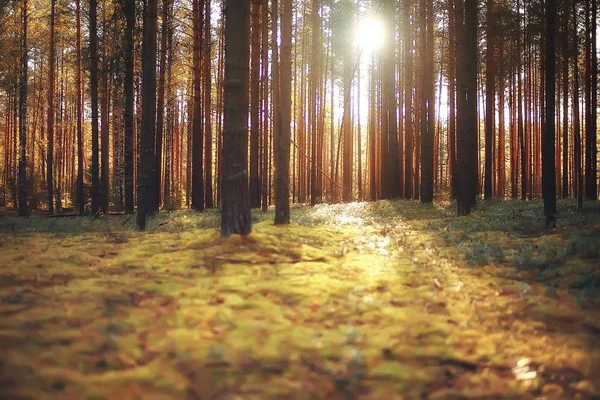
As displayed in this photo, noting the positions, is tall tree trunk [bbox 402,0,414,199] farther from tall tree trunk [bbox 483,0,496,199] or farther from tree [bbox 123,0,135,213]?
tree [bbox 123,0,135,213]

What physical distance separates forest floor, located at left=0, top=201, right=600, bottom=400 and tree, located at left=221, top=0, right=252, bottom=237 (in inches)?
15.0

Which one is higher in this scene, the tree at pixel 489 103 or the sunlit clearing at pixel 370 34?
the sunlit clearing at pixel 370 34

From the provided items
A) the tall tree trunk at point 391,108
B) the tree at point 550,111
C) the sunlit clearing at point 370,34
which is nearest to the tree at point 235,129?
the tree at point 550,111

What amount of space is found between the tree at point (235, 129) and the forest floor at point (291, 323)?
1.25ft

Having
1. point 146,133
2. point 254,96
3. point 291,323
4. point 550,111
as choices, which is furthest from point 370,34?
point 291,323

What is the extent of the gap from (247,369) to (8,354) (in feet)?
4.20

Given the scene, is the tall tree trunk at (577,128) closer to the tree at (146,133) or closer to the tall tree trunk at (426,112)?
the tall tree trunk at (426,112)

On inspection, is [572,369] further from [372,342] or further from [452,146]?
[452,146]

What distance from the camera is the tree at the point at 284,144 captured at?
6.96 meters

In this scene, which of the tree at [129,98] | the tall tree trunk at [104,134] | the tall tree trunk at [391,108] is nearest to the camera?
the tree at [129,98]

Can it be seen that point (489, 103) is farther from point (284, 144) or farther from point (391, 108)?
point (284, 144)

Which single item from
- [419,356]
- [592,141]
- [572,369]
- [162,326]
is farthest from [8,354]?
[592,141]

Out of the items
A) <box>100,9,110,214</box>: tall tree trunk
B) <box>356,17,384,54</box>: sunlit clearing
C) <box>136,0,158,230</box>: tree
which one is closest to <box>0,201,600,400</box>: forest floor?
<box>136,0,158,230</box>: tree

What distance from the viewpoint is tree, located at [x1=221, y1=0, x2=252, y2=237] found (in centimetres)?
500
